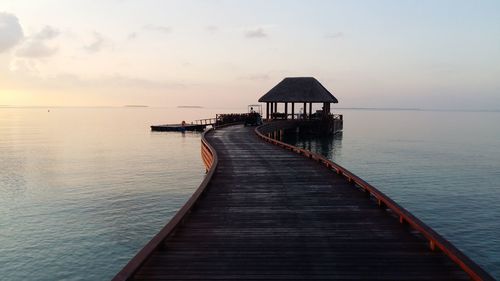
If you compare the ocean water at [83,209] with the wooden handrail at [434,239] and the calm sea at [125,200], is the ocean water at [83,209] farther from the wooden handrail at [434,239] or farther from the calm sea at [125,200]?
the wooden handrail at [434,239]

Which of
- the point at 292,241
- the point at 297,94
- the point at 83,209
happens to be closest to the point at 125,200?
the point at 83,209

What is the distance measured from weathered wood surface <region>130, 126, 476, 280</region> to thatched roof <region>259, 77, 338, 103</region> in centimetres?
4097

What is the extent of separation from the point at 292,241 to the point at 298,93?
4801cm

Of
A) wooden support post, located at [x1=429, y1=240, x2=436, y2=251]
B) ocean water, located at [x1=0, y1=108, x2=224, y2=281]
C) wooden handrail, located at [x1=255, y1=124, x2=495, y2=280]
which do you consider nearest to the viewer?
wooden handrail, located at [x1=255, y1=124, x2=495, y2=280]

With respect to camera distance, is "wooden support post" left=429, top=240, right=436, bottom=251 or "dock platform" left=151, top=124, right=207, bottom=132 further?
"dock platform" left=151, top=124, right=207, bottom=132

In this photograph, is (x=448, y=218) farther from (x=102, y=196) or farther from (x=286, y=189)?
(x=102, y=196)

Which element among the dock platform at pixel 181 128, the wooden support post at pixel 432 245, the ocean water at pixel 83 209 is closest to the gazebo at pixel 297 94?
the ocean water at pixel 83 209

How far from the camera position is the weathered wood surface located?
7129mm

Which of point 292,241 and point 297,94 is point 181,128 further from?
point 292,241

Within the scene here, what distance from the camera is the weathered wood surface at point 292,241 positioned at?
7.13 metres

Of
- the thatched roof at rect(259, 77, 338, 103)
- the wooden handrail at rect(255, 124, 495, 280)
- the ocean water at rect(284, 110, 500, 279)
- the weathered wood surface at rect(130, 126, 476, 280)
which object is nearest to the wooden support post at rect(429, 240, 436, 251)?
the wooden handrail at rect(255, 124, 495, 280)

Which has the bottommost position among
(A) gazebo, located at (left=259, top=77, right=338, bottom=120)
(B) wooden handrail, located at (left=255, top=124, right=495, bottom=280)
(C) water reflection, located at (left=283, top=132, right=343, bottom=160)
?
(C) water reflection, located at (left=283, top=132, right=343, bottom=160)

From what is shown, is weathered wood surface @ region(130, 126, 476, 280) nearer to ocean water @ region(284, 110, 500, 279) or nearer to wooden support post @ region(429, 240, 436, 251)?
wooden support post @ region(429, 240, 436, 251)

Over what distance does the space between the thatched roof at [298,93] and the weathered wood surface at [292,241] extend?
134 ft
